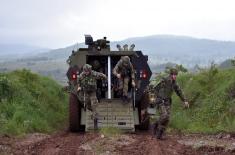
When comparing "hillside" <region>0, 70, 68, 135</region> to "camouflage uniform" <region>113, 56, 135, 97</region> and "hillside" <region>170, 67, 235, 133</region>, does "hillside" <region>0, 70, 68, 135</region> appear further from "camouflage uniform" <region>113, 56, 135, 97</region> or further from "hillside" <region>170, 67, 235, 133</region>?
"hillside" <region>170, 67, 235, 133</region>

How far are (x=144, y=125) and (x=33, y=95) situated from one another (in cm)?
584

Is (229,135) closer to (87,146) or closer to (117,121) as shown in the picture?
(117,121)

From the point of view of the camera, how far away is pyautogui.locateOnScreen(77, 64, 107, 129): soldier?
16453 mm

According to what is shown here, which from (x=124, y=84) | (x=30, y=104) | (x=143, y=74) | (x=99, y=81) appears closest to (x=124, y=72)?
(x=124, y=84)

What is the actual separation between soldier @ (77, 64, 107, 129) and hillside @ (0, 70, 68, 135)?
195 centimetres

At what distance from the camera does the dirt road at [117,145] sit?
509 inches

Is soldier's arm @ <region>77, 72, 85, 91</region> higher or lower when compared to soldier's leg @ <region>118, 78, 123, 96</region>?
higher

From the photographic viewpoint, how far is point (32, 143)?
14703 mm

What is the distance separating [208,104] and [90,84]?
19.0 ft

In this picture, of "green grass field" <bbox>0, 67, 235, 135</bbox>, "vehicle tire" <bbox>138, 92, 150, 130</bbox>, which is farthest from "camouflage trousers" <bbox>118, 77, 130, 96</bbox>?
"green grass field" <bbox>0, 67, 235, 135</bbox>

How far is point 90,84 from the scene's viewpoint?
54.3 feet

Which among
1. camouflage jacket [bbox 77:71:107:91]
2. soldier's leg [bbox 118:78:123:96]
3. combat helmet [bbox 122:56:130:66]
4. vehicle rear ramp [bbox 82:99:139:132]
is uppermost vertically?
combat helmet [bbox 122:56:130:66]

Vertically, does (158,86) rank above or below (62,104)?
above

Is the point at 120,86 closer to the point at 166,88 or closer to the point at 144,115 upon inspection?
the point at 144,115
